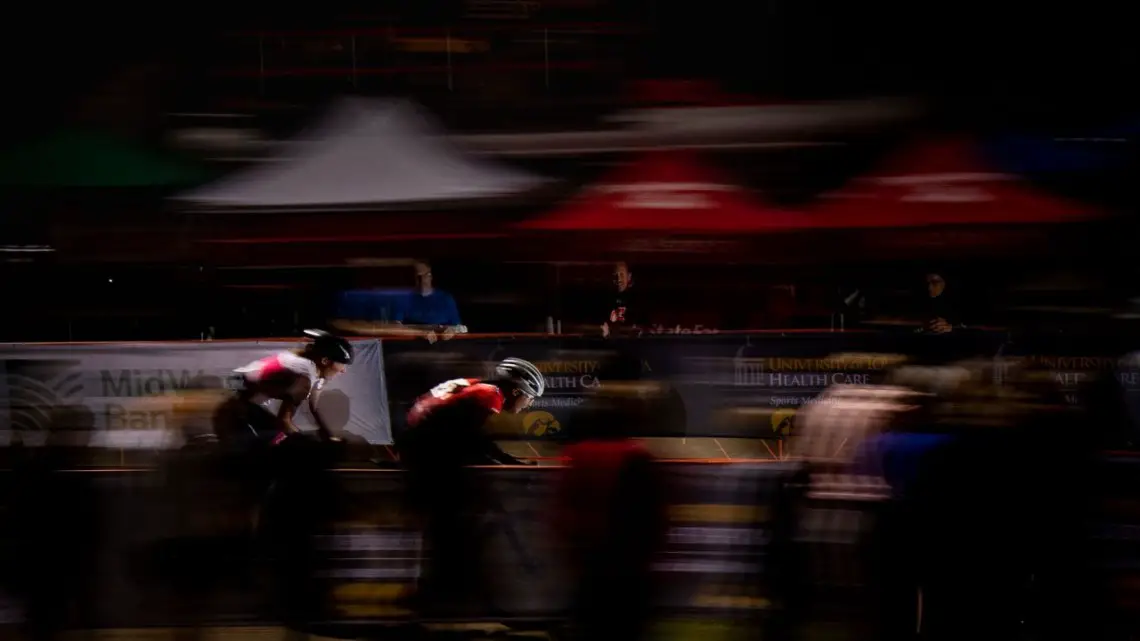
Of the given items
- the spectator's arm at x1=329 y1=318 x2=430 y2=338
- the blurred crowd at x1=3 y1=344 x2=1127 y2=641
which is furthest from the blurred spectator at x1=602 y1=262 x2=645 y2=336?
the blurred crowd at x1=3 y1=344 x2=1127 y2=641

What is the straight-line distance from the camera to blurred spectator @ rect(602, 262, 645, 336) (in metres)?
9.88

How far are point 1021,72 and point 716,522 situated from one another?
624 centimetres

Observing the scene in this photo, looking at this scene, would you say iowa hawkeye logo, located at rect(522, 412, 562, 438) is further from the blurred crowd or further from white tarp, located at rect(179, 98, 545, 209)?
the blurred crowd

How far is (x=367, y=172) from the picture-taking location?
271 inches

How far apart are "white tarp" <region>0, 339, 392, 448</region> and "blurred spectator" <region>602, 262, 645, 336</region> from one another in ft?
8.01

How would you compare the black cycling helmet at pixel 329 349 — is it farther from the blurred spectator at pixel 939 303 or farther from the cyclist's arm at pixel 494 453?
the blurred spectator at pixel 939 303

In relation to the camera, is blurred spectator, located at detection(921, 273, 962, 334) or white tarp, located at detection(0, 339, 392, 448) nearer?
white tarp, located at detection(0, 339, 392, 448)

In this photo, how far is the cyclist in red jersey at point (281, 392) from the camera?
5.32 metres

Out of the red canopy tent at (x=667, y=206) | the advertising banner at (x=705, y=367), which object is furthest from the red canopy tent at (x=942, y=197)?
the advertising banner at (x=705, y=367)

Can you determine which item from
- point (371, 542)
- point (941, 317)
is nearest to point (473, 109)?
point (371, 542)

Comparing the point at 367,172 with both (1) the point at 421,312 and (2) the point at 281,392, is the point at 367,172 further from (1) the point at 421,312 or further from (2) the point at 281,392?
(1) the point at 421,312

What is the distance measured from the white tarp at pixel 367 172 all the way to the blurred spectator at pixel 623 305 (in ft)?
8.93

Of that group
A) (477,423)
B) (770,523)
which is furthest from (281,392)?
(770,523)

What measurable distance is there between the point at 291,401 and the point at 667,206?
2.77 meters
